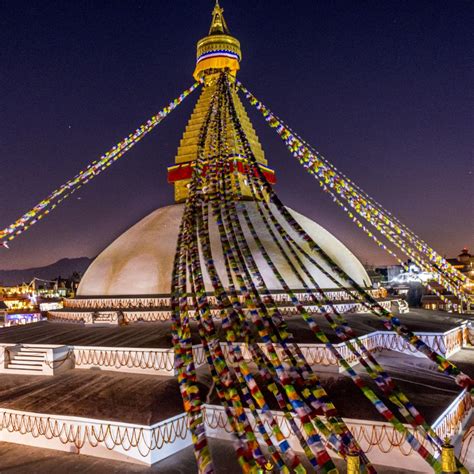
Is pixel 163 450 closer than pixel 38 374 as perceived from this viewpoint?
Yes

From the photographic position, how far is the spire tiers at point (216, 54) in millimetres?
15850

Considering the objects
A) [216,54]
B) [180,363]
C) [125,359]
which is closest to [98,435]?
[180,363]

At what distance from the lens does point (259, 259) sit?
11.1 m

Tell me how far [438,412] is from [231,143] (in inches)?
406

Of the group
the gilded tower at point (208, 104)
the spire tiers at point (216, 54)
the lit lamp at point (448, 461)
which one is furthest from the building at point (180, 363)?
the spire tiers at point (216, 54)

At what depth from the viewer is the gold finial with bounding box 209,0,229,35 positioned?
1637 cm

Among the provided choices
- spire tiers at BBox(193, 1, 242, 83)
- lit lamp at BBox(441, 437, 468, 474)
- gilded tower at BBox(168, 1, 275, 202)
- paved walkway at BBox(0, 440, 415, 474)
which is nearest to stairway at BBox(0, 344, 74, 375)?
paved walkway at BBox(0, 440, 415, 474)

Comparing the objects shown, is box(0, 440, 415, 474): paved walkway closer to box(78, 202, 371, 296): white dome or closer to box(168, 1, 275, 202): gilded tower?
box(78, 202, 371, 296): white dome

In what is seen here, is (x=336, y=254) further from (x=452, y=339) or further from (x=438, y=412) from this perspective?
(x=438, y=412)

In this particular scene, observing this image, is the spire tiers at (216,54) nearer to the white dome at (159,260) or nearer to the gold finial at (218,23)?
the gold finial at (218,23)

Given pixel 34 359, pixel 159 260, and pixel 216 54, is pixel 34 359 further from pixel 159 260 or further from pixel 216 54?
pixel 216 54

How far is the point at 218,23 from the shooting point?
659 inches

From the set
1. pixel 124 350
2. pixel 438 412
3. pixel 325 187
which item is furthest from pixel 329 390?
pixel 325 187

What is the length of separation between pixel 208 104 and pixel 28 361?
10.2 metres
